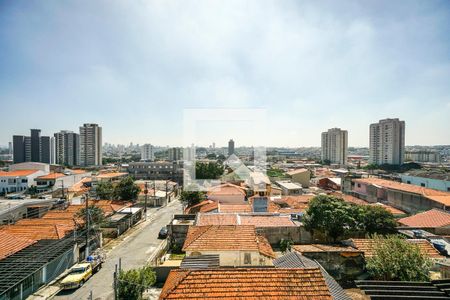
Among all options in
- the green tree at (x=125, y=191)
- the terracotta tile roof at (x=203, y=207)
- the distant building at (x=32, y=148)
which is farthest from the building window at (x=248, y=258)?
the distant building at (x=32, y=148)

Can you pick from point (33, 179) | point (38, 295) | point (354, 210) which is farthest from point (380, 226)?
point (33, 179)

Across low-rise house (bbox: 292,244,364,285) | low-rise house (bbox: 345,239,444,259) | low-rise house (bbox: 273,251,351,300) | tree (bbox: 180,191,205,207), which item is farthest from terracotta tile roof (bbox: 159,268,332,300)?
tree (bbox: 180,191,205,207)

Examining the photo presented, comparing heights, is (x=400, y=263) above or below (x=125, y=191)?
above

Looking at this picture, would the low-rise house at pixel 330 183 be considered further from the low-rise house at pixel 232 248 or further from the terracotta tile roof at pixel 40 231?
the terracotta tile roof at pixel 40 231

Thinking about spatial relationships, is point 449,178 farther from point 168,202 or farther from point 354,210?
point 168,202

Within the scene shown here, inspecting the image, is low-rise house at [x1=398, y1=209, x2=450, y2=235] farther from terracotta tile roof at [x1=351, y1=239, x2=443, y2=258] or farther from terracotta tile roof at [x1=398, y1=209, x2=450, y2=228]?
terracotta tile roof at [x1=351, y1=239, x2=443, y2=258]

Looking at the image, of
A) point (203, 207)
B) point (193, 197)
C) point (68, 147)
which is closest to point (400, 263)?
point (203, 207)

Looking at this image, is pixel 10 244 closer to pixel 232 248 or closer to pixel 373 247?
pixel 232 248
